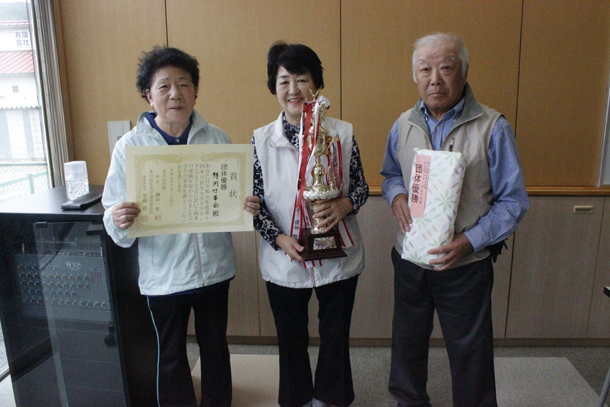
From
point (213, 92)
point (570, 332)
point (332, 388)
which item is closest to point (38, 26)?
point (213, 92)

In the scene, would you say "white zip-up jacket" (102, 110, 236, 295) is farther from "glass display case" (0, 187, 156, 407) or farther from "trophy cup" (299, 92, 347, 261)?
"trophy cup" (299, 92, 347, 261)

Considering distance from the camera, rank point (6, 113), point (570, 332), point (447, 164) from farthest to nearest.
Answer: point (570, 332)
point (6, 113)
point (447, 164)

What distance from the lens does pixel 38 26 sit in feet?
7.28

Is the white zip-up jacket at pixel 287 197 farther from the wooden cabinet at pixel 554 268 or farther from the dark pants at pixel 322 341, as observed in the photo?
the wooden cabinet at pixel 554 268

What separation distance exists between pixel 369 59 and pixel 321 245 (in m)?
1.35

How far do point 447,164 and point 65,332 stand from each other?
5.41 ft

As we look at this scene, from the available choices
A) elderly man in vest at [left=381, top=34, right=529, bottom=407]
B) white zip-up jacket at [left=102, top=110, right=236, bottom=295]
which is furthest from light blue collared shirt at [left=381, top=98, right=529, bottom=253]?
white zip-up jacket at [left=102, top=110, right=236, bottom=295]

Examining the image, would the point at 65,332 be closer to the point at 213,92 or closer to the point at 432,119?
the point at 213,92

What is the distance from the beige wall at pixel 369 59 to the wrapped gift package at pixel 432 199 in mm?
1011

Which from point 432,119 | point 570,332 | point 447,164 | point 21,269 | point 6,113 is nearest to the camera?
point 447,164

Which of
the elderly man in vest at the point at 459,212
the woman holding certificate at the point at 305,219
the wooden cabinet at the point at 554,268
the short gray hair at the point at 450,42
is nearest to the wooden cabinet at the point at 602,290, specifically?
the wooden cabinet at the point at 554,268

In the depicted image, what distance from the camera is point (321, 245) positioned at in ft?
4.67

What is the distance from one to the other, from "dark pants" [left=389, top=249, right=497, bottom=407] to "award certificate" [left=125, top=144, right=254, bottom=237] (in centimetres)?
74

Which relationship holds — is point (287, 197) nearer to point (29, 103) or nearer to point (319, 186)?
point (319, 186)
